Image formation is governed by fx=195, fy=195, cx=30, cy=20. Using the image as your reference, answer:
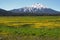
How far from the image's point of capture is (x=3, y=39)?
2584 centimetres

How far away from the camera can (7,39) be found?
2595cm

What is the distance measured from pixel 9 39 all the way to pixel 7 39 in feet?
1.23

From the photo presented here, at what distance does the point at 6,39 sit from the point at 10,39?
0.65 meters

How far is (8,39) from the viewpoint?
25891 mm

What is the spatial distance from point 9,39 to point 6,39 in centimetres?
46

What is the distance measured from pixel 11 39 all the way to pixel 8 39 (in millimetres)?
553

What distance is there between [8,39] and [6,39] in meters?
0.27

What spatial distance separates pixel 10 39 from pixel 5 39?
0.73m

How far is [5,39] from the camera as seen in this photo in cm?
2583

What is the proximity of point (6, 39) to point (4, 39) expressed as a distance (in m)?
0.29

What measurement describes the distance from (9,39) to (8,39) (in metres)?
0.23

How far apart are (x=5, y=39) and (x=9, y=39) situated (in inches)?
21.8

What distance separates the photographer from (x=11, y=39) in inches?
1006
